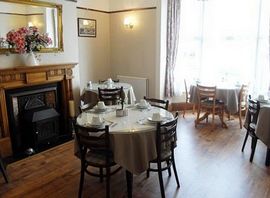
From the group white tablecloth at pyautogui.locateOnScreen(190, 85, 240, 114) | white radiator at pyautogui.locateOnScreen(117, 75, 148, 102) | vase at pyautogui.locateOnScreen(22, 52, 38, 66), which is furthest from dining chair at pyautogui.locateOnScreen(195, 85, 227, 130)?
vase at pyautogui.locateOnScreen(22, 52, 38, 66)

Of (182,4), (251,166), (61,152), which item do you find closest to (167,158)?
(251,166)

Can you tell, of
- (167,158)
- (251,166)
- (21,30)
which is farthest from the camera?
(21,30)

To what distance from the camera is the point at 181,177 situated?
3.21 meters

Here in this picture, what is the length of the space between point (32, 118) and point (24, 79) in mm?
600

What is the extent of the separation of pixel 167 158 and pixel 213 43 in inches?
156

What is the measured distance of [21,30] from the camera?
12.3 feet

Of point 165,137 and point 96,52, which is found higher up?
point 96,52

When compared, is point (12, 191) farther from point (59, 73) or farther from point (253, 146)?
point (253, 146)

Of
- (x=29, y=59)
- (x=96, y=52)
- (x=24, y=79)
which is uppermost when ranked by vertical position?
(x=96, y=52)

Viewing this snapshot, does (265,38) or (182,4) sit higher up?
(182,4)

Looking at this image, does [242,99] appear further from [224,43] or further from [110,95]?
[110,95]

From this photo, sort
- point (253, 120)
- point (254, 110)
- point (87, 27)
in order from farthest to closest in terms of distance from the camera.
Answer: point (87, 27) → point (253, 120) → point (254, 110)

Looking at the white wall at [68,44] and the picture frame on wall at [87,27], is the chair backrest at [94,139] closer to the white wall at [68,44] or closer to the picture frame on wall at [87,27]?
the white wall at [68,44]

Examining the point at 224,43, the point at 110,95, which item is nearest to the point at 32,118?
the point at 110,95
